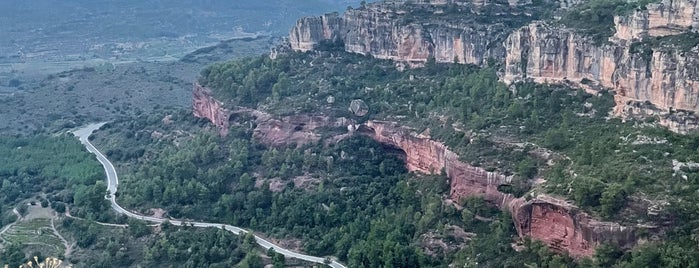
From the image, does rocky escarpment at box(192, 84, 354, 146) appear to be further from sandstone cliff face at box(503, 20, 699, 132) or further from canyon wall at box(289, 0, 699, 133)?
sandstone cliff face at box(503, 20, 699, 132)

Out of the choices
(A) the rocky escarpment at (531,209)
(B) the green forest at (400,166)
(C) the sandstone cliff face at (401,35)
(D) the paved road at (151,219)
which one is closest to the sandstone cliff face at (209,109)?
(B) the green forest at (400,166)

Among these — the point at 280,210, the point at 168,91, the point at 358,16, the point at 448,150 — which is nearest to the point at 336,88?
the point at 358,16

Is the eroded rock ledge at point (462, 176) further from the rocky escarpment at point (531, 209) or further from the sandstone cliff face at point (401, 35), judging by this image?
the sandstone cliff face at point (401, 35)

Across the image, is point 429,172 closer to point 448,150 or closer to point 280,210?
point 448,150

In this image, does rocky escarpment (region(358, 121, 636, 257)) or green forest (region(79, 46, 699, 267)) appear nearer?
rocky escarpment (region(358, 121, 636, 257))

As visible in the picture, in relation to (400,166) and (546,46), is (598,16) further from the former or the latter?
(400,166)

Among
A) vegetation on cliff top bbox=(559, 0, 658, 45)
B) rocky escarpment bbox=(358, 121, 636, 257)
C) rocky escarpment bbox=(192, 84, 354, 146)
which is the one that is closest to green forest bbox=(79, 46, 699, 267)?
rocky escarpment bbox=(358, 121, 636, 257)

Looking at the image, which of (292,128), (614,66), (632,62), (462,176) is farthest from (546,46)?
(292,128)
